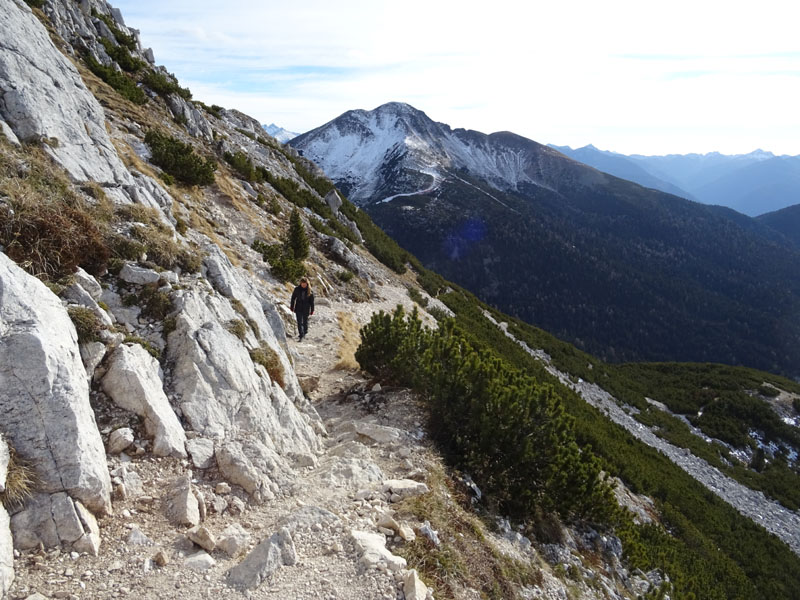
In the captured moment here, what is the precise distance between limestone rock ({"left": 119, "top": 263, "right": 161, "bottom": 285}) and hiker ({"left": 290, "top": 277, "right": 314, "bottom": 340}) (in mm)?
6371

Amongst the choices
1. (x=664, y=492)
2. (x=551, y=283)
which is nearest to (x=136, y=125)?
(x=664, y=492)

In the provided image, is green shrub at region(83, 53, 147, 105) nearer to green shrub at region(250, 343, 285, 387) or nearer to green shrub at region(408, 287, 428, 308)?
green shrub at region(408, 287, 428, 308)

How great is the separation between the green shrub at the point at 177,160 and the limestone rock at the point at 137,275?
41.9 ft

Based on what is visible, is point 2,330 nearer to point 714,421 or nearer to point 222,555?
point 222,555

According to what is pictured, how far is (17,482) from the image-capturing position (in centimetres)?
394

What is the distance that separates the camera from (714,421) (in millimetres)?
38250

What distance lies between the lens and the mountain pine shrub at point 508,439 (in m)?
8.48

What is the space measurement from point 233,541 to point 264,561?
47 centimetres

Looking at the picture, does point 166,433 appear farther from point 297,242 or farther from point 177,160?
point 177,160

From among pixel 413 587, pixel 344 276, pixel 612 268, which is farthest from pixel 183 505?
pixel 612 268

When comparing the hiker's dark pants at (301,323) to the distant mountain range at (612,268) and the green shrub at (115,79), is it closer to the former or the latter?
the green shrub at (115,79)

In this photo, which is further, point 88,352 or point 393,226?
point 393,226

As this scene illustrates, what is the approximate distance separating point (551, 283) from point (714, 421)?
300 ft

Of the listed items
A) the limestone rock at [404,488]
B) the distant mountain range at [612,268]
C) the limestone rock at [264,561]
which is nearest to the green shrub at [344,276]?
the limestone rock at [404,488]
